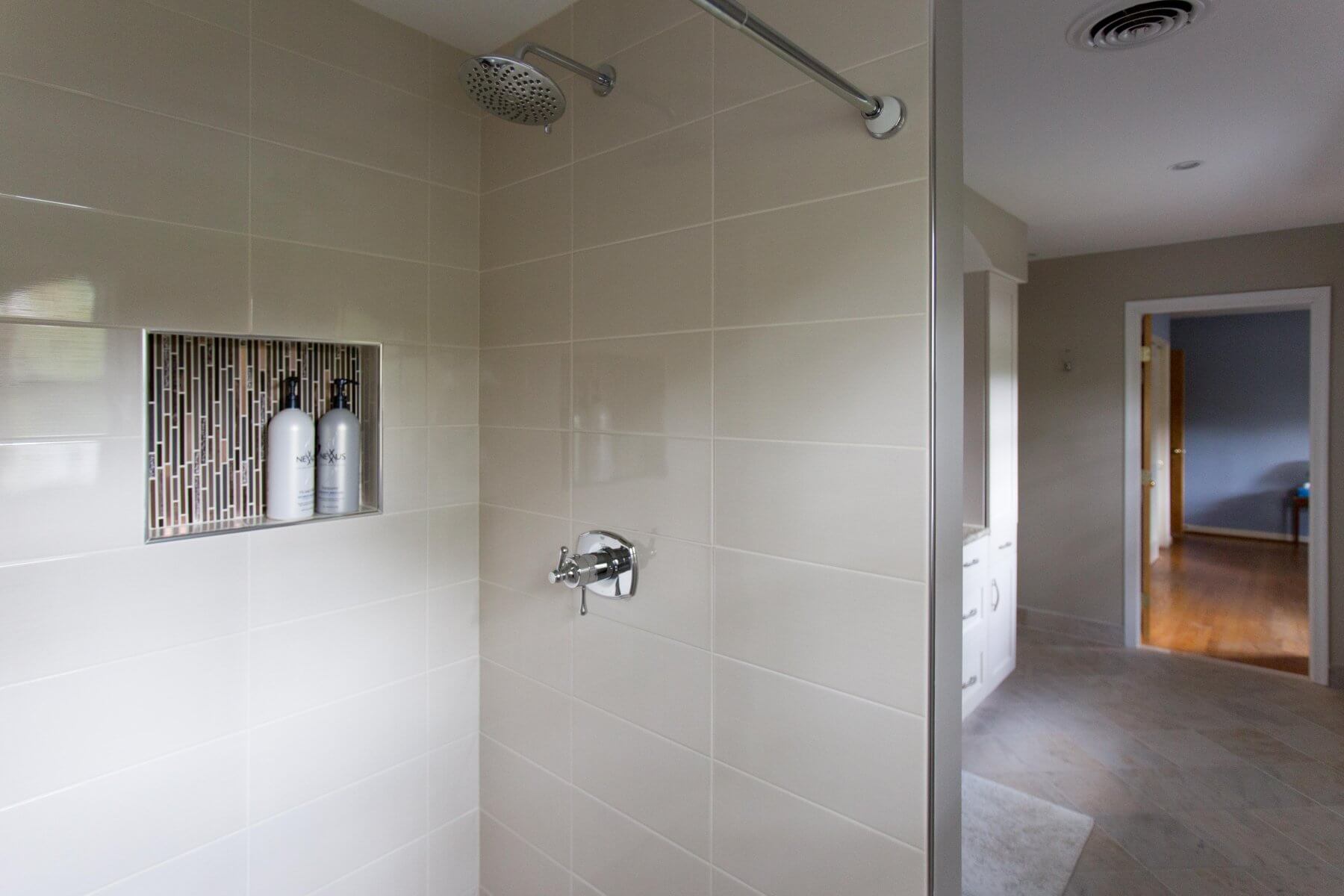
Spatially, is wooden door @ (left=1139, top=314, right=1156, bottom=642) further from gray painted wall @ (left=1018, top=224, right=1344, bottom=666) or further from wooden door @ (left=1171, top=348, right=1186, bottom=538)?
wooden door @ (left=1171, top=348, right=1186, bottom=538)

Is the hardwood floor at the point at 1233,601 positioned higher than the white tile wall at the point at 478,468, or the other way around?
the white tile wall at the point at 478,468

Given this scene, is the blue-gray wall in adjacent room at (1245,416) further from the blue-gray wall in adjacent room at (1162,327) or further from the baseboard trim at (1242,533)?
the blue-gray wall in adjacent room at (1162,327)

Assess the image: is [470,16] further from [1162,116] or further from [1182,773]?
[1182,773]

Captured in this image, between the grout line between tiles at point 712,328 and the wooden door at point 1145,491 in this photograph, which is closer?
the grout line between tiles at point 712,328

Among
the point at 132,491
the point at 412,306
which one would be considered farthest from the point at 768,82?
the point at 132,491

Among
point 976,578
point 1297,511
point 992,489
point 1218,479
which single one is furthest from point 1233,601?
point 992,489

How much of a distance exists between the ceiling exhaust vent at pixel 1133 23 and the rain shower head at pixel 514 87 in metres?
1.06

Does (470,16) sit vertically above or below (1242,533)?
above

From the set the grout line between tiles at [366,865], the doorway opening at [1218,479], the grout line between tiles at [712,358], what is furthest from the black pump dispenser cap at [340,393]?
the doorway opening at [1218,479]

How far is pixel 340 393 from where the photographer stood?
133 cm

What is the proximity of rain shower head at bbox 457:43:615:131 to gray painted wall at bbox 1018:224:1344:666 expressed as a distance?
3267 millimetres

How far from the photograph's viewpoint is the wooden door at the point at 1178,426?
5535mm

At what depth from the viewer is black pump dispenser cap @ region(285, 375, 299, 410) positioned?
1290 mm

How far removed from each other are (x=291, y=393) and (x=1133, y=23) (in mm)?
1822
